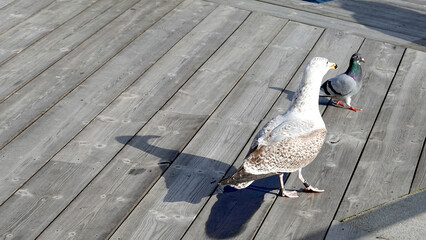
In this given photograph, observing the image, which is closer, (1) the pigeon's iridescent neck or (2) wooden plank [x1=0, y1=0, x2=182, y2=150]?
(2) wooden plank [x1=0, y1=0, x2=182, y2=150]

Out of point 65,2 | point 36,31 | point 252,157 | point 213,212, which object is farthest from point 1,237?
point 65,2

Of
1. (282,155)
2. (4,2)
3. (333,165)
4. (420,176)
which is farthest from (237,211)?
(4,2)

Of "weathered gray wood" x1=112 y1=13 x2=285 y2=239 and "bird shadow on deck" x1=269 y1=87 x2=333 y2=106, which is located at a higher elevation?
"weathered gray wood" x1=112 y1=13 x2=285 y2=239

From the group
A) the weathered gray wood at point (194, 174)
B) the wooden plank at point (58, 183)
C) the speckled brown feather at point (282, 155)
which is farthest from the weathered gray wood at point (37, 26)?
the speckled brown feather at point (282, 155)

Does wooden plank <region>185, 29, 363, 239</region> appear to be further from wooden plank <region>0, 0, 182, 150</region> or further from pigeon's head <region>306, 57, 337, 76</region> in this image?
wooden plank <region>0, 0, 182, 150</region>

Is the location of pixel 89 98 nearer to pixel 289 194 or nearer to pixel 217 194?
pixel 217 194

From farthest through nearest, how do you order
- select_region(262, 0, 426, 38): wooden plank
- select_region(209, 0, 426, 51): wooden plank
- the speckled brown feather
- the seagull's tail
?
select_region(262, 0, 426, 38): wooden plank
select_region(209, 0, 426, 51): wooden plank
the seagull's tail
the speckled brown feather

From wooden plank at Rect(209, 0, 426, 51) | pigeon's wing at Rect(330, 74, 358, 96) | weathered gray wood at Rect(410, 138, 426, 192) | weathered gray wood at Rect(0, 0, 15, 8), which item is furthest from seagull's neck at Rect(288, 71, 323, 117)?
weathered gray wood at Rect(0, 0, 15, 8)

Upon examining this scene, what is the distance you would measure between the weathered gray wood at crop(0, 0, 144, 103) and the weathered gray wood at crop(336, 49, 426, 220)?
114 inches

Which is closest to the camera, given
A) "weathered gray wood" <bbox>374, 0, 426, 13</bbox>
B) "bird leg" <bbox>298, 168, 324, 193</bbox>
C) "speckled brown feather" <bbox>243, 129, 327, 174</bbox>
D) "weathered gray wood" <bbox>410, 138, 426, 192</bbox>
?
"speckled brown feather" <bbox>243, 129, 327, 174</bbox>

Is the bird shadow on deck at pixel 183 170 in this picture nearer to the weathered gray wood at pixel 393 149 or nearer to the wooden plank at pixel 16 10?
the weathered gray wood at pixel 393 149

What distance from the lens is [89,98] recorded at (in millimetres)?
5242

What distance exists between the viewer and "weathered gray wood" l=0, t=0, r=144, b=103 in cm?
548

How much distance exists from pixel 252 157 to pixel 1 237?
161cm
